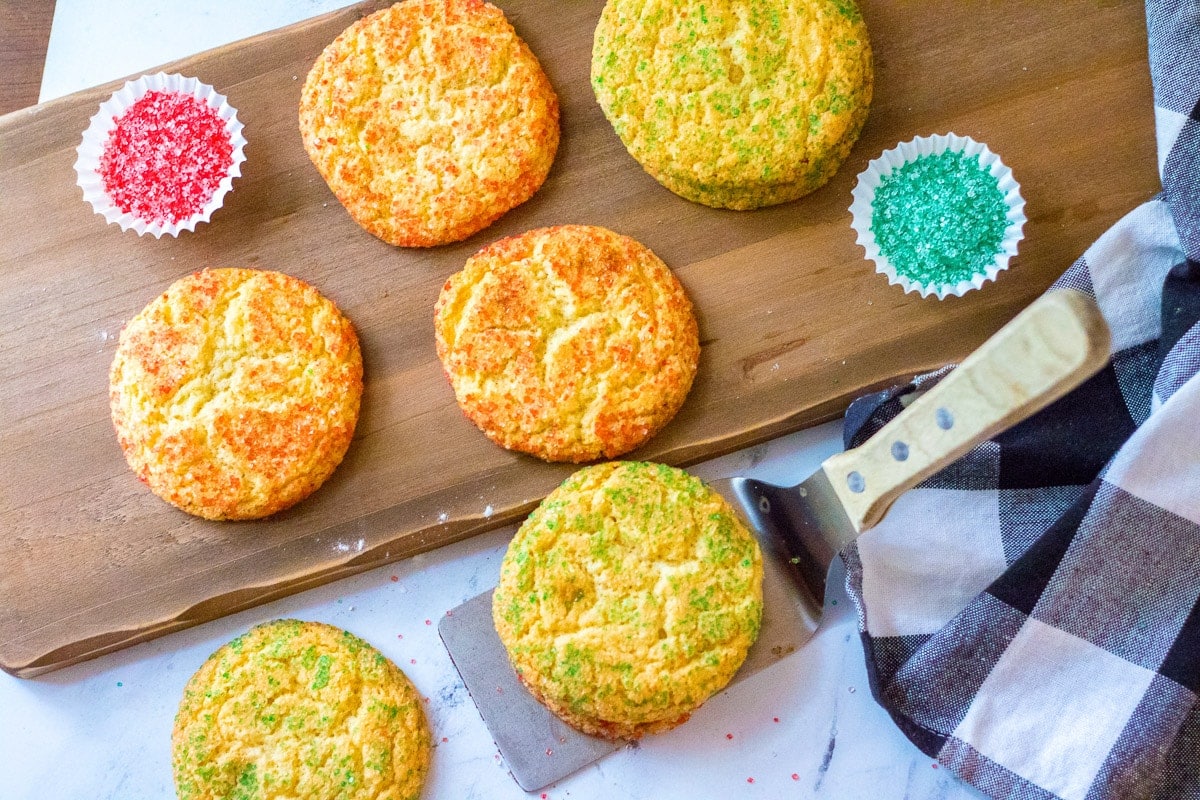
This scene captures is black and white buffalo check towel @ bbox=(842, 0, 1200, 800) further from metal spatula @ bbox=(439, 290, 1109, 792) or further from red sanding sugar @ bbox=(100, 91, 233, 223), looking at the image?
red sanding sugar @ bbox=(100, 91, 233, 223)

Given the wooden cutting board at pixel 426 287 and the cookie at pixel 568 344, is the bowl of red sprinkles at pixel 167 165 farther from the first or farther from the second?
the cookie at pixel 568 344

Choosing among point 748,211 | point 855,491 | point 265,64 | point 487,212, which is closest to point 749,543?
point 855,491

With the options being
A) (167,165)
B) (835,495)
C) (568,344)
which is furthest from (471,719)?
(167,165)

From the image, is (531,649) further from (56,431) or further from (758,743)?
(56,431)

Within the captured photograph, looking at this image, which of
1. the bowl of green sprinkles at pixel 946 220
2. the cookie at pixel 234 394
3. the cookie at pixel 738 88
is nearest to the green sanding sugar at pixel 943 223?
the bowl of green sprinkles at pixel 946 220

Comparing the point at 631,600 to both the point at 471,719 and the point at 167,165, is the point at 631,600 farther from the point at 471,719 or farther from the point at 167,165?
the point at 167,165

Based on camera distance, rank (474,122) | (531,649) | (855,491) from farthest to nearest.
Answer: (474,122), (531,649), (855,491)
